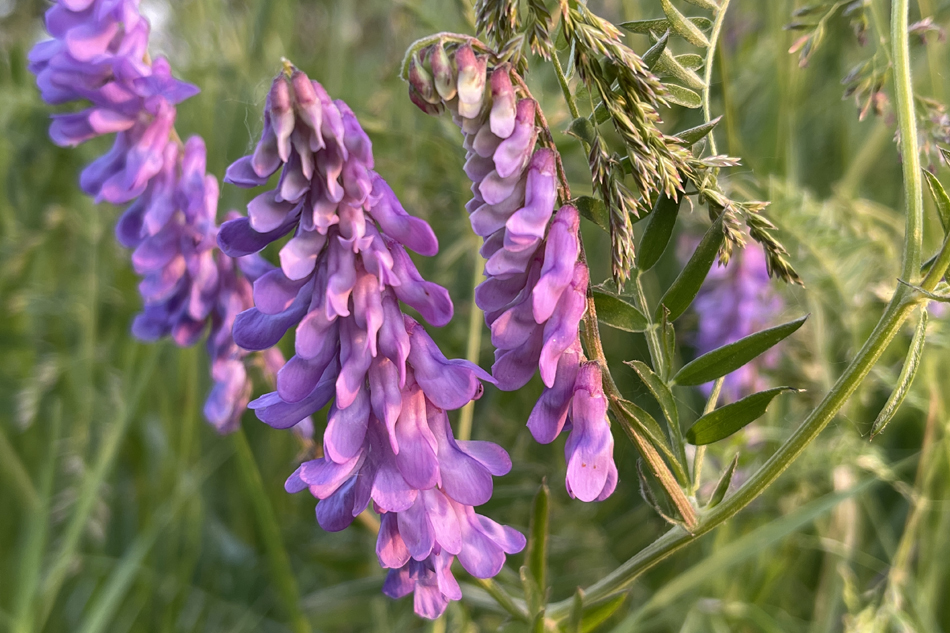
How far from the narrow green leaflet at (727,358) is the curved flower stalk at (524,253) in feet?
0.43

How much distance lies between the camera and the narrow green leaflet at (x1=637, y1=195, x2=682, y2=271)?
0.69 m

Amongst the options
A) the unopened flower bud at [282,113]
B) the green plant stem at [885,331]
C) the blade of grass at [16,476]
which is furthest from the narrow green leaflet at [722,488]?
the blade of grass at [16,476]

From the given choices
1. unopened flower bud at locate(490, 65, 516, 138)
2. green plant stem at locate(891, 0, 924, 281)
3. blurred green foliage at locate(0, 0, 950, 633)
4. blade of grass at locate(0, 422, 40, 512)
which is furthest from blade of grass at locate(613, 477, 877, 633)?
blade of grass at locate(0, 422, 40, 512)

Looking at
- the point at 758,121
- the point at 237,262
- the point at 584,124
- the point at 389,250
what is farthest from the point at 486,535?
the point at 758,121

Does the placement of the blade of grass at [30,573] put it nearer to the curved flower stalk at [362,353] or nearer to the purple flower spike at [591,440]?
the curved flower stalk at [362,353]

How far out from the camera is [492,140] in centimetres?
60

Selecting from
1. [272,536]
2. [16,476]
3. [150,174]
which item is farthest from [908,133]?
[16,476]

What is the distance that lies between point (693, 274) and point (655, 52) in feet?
0.66

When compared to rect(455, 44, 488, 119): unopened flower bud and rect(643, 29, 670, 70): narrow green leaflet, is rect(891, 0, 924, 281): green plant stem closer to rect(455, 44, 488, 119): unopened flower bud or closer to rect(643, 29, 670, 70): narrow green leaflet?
rect(643, 29, 670, 70): narrow green leaflet

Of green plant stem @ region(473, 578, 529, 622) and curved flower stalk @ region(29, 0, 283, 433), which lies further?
curved flower stalk @ region(29, 0, 283, 433)

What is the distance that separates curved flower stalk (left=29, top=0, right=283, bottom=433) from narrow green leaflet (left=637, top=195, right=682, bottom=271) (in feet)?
1.82

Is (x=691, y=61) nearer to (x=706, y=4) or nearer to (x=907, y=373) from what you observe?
(x=706, y=4)

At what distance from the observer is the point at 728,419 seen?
71 centimetres

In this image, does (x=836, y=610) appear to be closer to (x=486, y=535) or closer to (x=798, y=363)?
(x=798, y=363)
